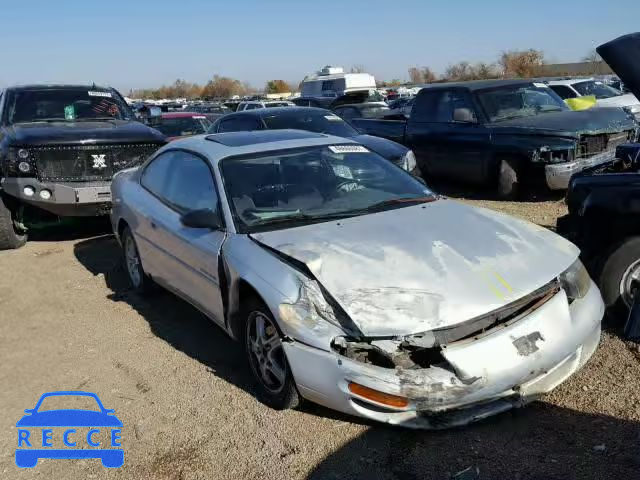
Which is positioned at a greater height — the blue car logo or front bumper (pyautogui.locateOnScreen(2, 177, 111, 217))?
front bumper (pyautogui.locateOnScreen(2, 177, 111, 217))

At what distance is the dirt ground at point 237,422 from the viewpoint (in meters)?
2.96

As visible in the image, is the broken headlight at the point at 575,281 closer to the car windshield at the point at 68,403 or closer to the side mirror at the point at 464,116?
the car windshield at the point at 68,403

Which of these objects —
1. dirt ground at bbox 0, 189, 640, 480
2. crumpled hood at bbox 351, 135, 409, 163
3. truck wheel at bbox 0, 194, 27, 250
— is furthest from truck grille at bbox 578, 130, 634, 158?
truck wheel at bbox 0, 194, 27, 250

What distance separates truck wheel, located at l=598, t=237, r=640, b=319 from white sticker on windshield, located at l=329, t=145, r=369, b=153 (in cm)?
195

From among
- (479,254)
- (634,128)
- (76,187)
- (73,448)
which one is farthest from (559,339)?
(634,128)

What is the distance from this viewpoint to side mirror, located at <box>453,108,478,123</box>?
9.45 m

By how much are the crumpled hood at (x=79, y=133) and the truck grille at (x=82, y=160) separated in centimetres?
8

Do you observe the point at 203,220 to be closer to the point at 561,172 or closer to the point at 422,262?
the point at 422,262

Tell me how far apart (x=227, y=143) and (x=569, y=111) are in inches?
256

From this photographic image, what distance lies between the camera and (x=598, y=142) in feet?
27.9

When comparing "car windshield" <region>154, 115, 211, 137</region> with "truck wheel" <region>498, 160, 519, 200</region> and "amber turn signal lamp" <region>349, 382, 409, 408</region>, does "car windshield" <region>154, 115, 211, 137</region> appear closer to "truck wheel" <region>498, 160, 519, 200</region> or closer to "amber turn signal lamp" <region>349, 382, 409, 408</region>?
"truck wheel" <region>498, 160, 519, 200</region>

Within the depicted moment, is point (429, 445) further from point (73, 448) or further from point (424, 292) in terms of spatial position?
point (73, 448)

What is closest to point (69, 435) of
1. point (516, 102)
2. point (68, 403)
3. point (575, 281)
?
point (68, 403)

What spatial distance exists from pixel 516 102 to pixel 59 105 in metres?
6.69
